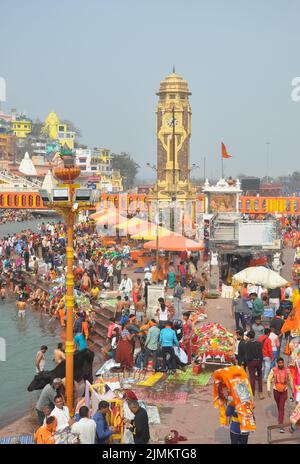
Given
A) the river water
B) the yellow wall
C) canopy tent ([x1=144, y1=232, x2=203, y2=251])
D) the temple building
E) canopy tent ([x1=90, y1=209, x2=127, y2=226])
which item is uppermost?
the yellow wall

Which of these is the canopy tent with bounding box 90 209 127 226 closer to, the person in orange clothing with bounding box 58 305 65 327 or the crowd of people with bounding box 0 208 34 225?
the person in orange clothing with bounding box 58 305 65 327

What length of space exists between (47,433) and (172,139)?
Answer: 3859 cm

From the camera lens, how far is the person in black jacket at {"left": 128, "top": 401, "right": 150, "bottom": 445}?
8344mm

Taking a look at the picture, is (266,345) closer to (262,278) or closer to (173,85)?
(262,278)

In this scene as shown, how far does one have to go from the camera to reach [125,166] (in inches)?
5714

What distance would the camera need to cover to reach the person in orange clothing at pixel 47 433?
7926 mm

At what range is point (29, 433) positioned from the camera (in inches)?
397

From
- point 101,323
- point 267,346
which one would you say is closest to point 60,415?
point 267,346

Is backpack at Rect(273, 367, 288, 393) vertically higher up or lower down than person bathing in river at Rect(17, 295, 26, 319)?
higher up

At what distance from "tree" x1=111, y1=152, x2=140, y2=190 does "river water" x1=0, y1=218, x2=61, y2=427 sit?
394 ft

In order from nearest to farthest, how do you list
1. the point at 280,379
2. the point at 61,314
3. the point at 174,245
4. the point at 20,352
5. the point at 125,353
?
the point at 280,379 < the point at 125,353 < the point at 20,352 < the point at 61,314 < the point at 174,245

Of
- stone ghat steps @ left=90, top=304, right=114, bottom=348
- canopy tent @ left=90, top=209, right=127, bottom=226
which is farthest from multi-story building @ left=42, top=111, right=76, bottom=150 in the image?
stone ghat steps @ left=90, top=304, right=114, bottom=348

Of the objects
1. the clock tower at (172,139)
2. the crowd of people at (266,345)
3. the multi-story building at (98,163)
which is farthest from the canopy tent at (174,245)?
the multi-story building at (98,163)

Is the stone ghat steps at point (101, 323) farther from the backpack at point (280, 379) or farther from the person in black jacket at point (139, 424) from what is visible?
the person in black jacket at point (139, 424)
